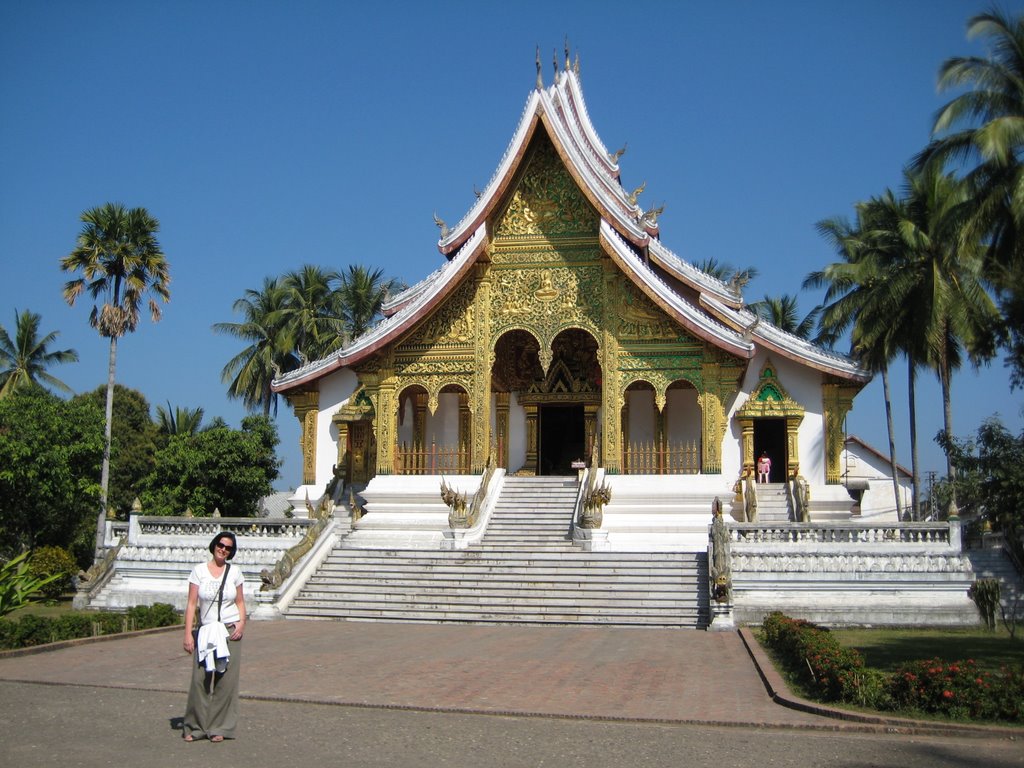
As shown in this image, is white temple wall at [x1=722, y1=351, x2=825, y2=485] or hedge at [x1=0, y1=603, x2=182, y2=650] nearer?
hedge at [x1=0, y1=603, x2=182, y2=650]

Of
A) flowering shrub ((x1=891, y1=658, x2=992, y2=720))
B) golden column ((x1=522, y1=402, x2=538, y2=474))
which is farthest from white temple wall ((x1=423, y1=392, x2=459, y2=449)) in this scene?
flowering shrub ((x1=891, y1=658, x2=992, y2=720))

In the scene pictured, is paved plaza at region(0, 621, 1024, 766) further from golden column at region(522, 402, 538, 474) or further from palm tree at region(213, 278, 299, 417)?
palm tree at region(213, 278, 299, 417)

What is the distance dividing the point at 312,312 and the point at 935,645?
30453 millimetres

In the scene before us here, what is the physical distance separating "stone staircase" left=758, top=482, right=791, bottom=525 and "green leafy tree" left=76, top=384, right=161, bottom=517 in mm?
20239

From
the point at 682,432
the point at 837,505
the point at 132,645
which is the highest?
the point at 682,432

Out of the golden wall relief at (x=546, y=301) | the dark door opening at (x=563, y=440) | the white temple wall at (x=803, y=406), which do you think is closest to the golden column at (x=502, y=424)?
the dark door opening at (x=563, y=440)

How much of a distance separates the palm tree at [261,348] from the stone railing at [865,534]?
1016 inches

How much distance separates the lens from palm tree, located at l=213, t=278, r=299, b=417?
3956 centimetres

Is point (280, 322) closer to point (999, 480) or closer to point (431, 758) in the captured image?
point (999, 480)

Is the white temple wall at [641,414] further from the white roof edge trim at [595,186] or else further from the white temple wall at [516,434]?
the white roof edge trim at [595,186]

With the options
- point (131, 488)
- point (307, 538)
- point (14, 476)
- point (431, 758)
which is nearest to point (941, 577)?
point (307, 538)

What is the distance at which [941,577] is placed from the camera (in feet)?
51.8

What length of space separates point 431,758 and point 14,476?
1753 cm

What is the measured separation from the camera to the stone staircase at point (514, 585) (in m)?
15.8
